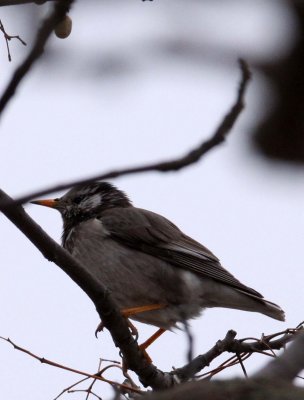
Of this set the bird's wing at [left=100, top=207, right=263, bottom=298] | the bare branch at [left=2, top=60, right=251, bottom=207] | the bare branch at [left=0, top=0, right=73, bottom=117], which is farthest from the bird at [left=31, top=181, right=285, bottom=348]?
the bare branch at [left=0, top=0, right=73, bottom=117]

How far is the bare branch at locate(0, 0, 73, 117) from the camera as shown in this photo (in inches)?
81.7

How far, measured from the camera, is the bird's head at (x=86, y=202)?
23.8 feet

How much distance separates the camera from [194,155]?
2352 millimetres

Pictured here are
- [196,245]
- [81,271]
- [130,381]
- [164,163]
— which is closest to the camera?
[164,163]

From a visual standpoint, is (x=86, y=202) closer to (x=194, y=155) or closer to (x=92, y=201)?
(x=92, y=201)

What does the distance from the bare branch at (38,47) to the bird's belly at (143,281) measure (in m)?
4.28

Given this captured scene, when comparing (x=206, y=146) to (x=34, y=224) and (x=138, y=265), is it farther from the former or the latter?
(x=138, y=265)

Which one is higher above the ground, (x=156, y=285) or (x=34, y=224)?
(x=34, y=224)

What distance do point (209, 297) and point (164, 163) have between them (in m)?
4.35

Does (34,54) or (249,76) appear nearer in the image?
(34,54)

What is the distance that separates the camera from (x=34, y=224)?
365cm

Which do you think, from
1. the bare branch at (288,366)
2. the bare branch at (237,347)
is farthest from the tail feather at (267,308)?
the bare branch at (288,366)

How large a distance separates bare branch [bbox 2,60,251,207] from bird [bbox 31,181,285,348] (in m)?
3.82

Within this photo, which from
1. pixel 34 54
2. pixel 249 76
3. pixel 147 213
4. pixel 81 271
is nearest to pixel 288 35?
pixel 81 271
